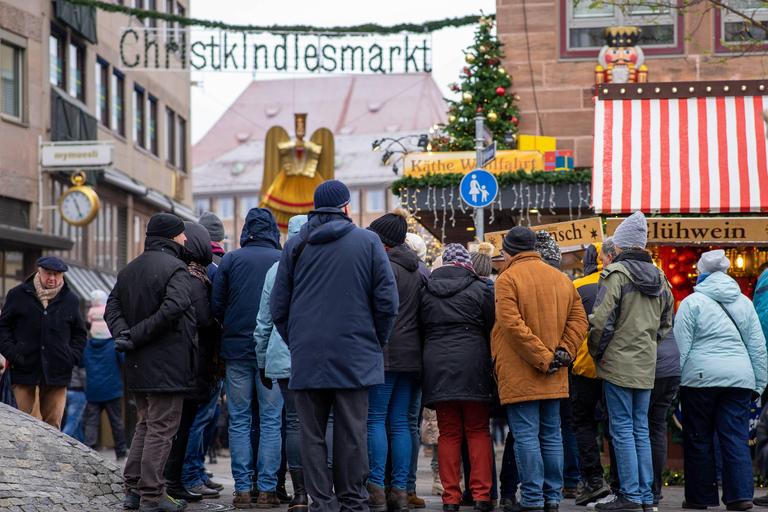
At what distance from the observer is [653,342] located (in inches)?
289

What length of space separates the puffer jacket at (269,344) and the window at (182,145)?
3007 centimetres

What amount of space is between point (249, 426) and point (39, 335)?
3198 millimetres

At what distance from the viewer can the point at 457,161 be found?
16.5 meters

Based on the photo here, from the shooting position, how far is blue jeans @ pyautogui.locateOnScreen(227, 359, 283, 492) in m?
7.44

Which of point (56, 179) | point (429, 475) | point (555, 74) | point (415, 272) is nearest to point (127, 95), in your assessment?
point (56, 179)

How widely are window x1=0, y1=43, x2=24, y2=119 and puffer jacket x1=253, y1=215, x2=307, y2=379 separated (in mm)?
17288

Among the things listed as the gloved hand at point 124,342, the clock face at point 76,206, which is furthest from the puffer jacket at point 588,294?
the clock face at point 76,206

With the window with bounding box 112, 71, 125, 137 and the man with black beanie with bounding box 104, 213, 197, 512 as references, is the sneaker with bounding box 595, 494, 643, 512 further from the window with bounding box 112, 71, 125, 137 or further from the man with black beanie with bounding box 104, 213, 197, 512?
the window with bounding box 112, 71, 125, 137

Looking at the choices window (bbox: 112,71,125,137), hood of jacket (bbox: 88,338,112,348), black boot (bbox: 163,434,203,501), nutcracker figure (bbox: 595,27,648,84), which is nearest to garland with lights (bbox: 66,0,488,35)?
nutcracker figure (bbox: 595,27,648,84)

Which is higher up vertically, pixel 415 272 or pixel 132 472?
pixel 415 272

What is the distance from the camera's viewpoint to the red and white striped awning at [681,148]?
1138cm

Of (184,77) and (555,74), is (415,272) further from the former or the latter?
(184,77)

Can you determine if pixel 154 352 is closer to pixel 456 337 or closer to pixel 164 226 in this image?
pixel 164 226

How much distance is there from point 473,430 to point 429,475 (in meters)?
4.79
